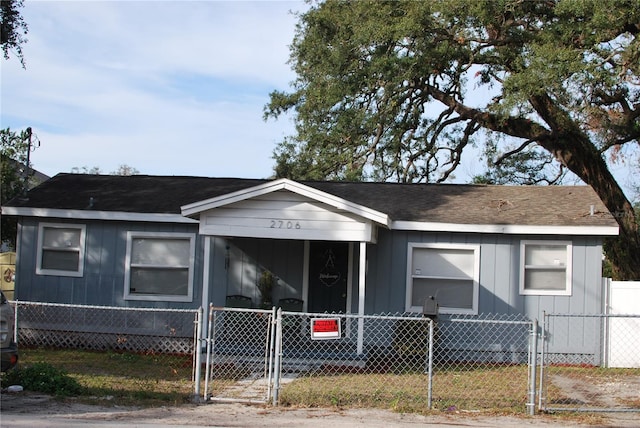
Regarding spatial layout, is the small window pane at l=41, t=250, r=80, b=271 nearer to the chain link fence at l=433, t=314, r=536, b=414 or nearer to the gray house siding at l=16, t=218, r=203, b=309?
the gray house siding at l=16, t=218, r=203, b=309

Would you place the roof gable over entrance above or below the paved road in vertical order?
above

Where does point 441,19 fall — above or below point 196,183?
above

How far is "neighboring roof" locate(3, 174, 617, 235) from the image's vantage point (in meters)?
14.2

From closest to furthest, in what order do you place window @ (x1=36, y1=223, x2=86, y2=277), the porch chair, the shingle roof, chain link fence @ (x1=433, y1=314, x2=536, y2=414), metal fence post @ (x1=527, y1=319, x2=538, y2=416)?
metal fence post @ (x1=527, y1=319, x2=538, y2=416) < chain link fence @ (x1=433, y1=314, x2=536, y2=414) < the shingle roof < the porch chair < window @ (x1=36, y1=223, x2=86, y2=277)

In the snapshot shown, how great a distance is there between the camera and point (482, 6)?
17.0m

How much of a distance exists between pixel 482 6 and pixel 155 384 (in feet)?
38.0

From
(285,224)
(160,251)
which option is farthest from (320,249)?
(160,251)

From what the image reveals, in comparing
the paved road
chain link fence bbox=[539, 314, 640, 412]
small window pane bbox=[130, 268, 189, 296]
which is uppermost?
small window pane bbox=[130, 268, 189, 296]

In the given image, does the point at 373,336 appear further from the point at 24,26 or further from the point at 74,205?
the point at 24,26

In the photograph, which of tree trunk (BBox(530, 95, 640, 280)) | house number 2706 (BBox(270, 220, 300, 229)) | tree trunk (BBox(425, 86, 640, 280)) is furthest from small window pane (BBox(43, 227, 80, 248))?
tree trunk (BBox(530, 95, 640, 280))

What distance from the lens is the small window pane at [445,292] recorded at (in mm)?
14320

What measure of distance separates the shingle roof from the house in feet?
0.14

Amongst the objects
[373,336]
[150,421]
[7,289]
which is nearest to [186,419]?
[150,421]

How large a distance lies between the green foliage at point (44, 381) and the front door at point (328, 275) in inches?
240
